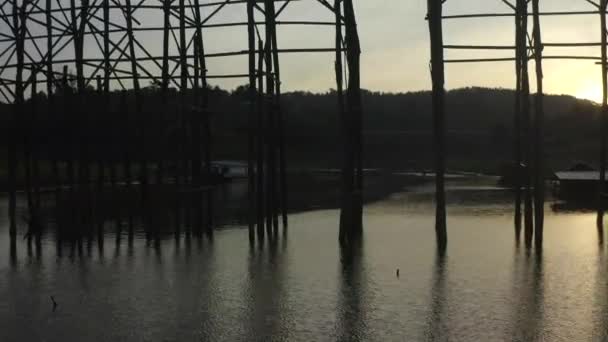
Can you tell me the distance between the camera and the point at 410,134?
71.4 meters

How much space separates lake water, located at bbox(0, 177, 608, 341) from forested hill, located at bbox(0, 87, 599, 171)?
3026 centimetres

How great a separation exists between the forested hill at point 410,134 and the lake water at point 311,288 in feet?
99.3

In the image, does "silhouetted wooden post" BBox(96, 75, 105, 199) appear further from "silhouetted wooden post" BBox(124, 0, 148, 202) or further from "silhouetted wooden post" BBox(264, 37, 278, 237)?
"silhouetted wooden post" BBox(264, 37, 278, 237)

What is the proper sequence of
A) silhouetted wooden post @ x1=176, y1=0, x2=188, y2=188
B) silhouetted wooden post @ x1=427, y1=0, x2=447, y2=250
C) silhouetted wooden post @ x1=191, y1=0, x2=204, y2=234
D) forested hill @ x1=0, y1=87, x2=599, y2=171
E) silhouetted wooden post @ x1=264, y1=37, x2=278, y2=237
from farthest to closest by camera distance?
forested hill @ x1=0, y1=87, x2=599, y2=171 < silhouetted wooden post @ x1=191, y1=0, x2=204, y2=234 < silhouetted wooden post @ x1=176, y1=0, x2=188, y2=188 < silhouetted wooden post @ x1=264, y1=37, x2=278, y2=237 < silhouetted wooden post @ x1=427, y1=0, x2=447, y2=250

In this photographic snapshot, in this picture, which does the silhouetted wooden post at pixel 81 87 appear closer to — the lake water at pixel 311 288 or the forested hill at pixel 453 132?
the lake water at pixel 311 288

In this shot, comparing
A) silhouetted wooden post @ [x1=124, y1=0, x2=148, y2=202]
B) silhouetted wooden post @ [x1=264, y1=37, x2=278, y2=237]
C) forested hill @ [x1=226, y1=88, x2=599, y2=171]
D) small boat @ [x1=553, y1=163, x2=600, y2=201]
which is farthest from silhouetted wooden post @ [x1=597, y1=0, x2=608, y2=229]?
forested hill @ [x1=226, y1=88, x2=599, y2=171]

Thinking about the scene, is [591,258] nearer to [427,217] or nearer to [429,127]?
[427,217]

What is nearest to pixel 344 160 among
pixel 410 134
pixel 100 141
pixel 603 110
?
pixel 603 110

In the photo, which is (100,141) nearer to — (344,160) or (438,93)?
(344,160)

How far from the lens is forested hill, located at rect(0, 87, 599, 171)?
57438 millimetres

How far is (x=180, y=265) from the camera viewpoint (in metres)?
13.4

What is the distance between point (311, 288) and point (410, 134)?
6139cm

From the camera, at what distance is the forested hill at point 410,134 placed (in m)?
57.4

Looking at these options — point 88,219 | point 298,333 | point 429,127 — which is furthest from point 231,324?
point 429,127
